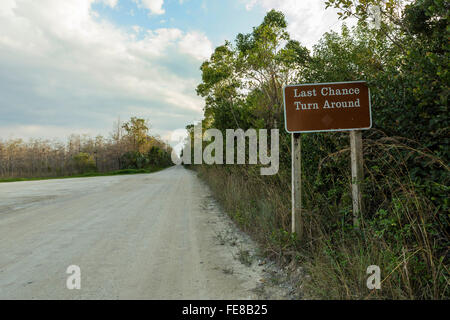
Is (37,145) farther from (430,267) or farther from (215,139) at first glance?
(430,267)

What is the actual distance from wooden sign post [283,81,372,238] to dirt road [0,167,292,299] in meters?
1.33

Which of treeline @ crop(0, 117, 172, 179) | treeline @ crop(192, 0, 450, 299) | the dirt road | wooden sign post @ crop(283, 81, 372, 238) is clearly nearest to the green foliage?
treeline @ crop(0, 117, 172, 179)

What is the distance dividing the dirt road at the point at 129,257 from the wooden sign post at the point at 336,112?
4.37ft

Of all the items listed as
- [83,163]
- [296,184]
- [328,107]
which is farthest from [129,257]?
[83,163]

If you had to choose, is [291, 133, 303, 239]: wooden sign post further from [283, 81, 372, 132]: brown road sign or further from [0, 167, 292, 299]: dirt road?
[0, 167, 292, 299]: dirt road

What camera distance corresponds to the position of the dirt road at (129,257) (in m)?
2.88

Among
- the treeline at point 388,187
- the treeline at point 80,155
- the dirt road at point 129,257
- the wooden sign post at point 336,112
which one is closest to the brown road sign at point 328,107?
the wooden sign post at point 336,112

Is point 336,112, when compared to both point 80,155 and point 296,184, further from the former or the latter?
point 80,155

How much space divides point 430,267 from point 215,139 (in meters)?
10.7

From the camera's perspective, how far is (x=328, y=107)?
11.2 ft

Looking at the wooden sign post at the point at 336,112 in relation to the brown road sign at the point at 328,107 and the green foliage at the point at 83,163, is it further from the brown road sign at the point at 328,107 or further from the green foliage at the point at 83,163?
the green foliage at the point at 83,163

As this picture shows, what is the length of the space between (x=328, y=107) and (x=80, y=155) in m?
43.7

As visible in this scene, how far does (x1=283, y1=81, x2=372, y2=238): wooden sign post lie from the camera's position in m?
3.27
